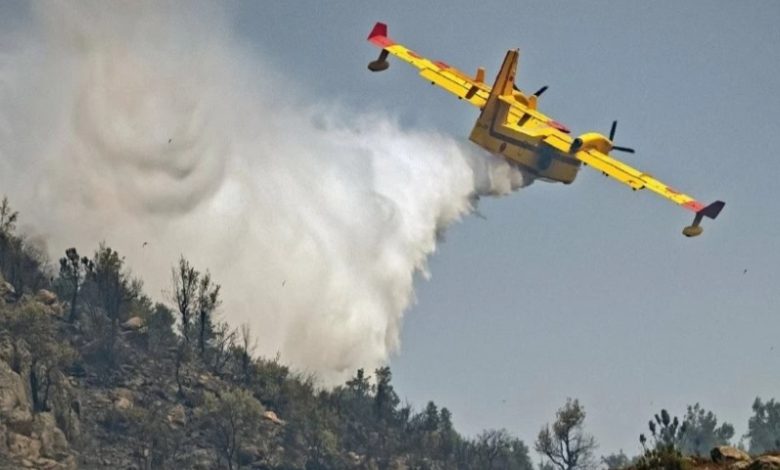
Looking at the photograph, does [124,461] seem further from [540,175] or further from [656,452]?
[656,452]

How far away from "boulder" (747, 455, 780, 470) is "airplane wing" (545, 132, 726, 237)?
175 feet

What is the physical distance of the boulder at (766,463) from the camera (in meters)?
45.2

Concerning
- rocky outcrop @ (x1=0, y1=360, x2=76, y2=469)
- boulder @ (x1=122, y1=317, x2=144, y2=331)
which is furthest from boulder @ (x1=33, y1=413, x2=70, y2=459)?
boulder @ (x1=122, y1=317, x2=144, y2=331)

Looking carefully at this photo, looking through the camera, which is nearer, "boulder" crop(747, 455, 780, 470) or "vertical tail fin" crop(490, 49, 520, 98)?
"boulder" crop(747, 455, 780, 470)

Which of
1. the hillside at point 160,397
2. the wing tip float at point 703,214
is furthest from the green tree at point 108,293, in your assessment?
the wing tip float at point 703,214

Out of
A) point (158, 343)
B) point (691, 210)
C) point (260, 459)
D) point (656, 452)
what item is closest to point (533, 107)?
point (691, 210)

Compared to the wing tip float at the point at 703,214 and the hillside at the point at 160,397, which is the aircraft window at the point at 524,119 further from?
the hillside at the point at 160,397

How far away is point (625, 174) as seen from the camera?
10781 centimetres

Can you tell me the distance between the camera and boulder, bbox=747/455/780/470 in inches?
1779

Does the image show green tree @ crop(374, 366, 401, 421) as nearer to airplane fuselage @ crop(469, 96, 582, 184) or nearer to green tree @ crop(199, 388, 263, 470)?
green tree @ crop(199, 388, 263, 470)

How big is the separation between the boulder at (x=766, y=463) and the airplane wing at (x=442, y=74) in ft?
226

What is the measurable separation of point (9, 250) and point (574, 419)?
184ft

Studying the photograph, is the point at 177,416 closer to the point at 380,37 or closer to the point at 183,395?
the point at 183,395

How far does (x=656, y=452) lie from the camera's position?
4978cm
